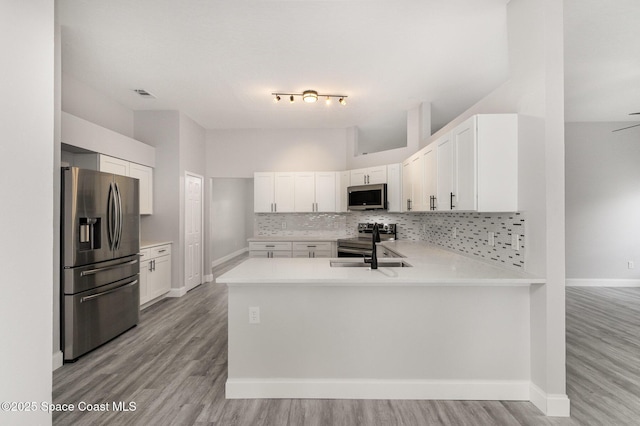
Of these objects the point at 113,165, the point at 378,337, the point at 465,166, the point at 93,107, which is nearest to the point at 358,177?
the point at 465,166

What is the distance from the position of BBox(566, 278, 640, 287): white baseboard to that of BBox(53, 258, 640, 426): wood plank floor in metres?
2.05

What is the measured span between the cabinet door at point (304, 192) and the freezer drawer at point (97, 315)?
2.92 metres

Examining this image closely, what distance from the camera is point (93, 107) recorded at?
407cm

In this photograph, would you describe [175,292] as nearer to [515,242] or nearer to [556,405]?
[515,242]

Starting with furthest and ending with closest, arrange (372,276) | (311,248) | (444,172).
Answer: (311,248) → (444,172) → (372,276)

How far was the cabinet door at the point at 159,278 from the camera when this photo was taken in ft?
14.3

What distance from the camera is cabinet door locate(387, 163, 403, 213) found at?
470 centimetres

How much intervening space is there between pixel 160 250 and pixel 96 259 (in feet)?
5.16

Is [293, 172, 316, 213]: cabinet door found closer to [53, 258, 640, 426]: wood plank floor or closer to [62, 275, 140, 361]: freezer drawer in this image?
[53, 258, 640, 426]: wood plank floor

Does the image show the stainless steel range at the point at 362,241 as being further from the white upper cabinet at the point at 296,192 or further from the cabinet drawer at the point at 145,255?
the cabinet drawer at the point at 145,255

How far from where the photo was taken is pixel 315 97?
4.06 meters

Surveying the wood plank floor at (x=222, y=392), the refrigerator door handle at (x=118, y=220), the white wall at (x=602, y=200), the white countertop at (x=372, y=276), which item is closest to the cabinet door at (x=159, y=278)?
the wood plank floor at (x=222, y=392)

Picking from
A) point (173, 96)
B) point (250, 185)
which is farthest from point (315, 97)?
point (250, 185)

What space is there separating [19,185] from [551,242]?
3.07 m
